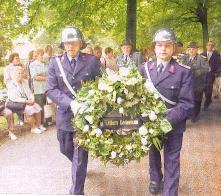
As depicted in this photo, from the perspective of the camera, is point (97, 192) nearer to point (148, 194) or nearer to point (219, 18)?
point (148, 194)

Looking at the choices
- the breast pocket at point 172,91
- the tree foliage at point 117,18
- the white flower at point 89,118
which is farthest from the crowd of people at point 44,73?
the white flower at point 89,118

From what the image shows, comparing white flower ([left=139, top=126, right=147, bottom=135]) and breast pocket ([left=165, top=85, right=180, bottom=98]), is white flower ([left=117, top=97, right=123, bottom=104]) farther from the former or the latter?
breast pocket ([left=165, top=85, right=180, bottom=98])

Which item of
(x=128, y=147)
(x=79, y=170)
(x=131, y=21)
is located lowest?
(x=79, y=170)

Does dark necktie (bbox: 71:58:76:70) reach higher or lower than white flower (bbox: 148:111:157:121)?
higher

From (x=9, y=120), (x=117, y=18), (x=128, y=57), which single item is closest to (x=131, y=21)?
(x=117, y=18)

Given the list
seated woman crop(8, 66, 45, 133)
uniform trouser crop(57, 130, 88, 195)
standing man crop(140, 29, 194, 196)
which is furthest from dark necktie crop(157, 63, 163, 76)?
seated woman crop(8, 66, 45, 133)

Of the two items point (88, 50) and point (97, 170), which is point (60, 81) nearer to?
point (88, 50)

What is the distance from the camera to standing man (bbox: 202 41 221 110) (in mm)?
3251

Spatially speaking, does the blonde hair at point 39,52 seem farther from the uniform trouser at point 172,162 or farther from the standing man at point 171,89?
the uniform trouser at point 172,162

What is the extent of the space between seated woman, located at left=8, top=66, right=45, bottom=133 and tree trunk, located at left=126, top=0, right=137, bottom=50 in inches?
38.1

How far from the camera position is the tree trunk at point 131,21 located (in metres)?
3.29

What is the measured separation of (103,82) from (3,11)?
51.4 inches

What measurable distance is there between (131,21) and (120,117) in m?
1.34

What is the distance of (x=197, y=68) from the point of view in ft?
12.0
